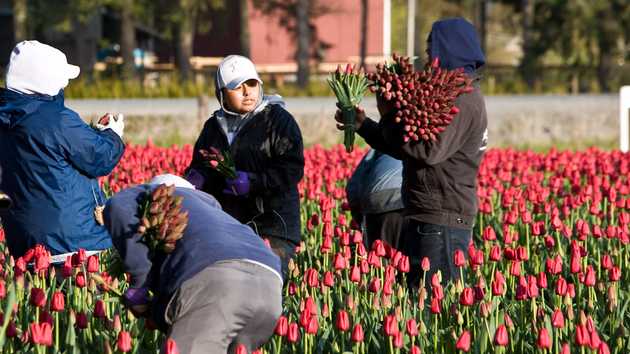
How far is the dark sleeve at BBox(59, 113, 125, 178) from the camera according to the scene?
5.73m

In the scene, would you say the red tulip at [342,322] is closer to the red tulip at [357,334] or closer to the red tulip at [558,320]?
the red tulip at [357,334]

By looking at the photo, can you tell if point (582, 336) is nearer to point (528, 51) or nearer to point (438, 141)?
point (438, 141)

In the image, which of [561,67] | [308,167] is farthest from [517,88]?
[308,167]

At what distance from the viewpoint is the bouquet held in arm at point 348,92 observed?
5848mm

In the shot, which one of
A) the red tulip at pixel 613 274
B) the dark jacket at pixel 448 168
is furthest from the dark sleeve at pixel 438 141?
the red tulip at pixel 613 274

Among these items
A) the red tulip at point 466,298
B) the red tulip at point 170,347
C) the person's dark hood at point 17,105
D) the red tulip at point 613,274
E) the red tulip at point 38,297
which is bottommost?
the red tulip at point 613,274

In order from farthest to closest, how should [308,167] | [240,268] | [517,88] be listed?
1. [517,88]
2. [308,167]
3. [240,268]

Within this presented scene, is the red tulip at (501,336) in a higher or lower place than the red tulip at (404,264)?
higher

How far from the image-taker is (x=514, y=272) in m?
5.76

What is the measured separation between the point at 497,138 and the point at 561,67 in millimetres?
14637

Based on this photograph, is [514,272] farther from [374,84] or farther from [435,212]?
[374,84]

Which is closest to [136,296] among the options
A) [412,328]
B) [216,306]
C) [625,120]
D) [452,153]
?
[216,306]

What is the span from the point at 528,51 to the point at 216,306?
3019cm

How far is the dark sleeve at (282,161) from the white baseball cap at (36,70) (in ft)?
3.10
